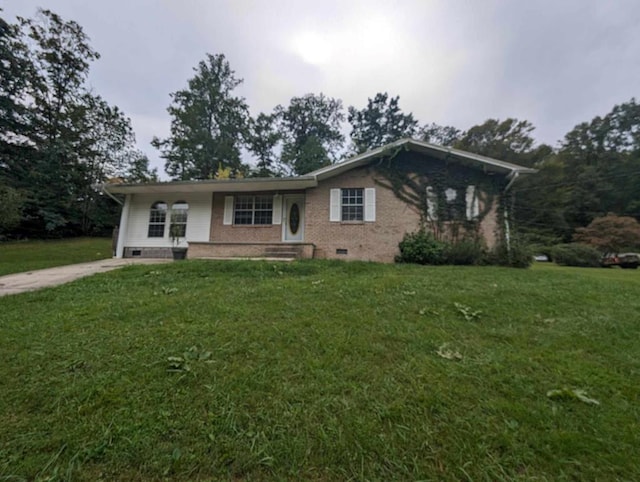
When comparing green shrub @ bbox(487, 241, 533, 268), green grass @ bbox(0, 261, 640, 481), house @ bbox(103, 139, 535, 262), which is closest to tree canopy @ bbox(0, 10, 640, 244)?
green shrub @ bbox(487, 241, 533, 268)

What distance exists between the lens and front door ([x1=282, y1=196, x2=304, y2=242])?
34.7 feet

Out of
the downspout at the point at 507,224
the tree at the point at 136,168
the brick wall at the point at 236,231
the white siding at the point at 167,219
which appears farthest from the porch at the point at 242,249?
the tree at the point at 136,168

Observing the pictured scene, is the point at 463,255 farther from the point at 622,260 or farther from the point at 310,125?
the point at 310,125

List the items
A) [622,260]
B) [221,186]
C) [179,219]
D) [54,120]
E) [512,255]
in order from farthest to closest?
[54,120] < [622,260] < [179,219] < [221,186] < [512,255]

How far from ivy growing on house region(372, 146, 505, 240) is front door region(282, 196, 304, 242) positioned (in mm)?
3182

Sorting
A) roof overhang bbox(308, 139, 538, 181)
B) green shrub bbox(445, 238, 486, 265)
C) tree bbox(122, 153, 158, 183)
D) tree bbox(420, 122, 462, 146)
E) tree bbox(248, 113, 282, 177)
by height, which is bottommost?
green shrub bbox(445, 238, 486, 265)

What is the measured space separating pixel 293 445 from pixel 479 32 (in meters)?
12.8

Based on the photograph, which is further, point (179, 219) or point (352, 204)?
point (179, 219)

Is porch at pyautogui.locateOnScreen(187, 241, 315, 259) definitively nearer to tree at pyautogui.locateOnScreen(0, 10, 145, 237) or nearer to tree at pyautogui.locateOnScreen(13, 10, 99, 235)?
tree at pyautogui.locateOnScreen(0, 10, 145, 237)

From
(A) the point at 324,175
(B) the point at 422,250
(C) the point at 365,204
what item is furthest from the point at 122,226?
(B) the point at 422,250

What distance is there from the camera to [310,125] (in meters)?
27.8

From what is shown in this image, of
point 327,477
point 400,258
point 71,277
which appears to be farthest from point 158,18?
point 327,477

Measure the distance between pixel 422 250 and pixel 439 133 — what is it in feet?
84.9

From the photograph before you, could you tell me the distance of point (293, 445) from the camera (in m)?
1.40
